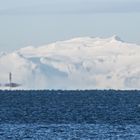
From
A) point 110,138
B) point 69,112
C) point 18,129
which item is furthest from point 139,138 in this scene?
point 69,112

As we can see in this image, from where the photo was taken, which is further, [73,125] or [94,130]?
[73,125]

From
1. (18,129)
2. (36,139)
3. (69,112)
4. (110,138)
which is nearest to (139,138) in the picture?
(110,138)

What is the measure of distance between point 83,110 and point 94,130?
69.0 ft

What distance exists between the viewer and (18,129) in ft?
159

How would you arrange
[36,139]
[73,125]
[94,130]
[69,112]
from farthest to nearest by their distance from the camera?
[69,112], [73,125], [94,130], [36,139]

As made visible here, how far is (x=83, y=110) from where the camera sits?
226ft

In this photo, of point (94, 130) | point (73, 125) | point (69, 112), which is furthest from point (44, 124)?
point (69, 112)

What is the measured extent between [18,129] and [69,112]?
17908mm

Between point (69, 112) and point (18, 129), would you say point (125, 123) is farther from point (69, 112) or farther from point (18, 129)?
point (69, 112)

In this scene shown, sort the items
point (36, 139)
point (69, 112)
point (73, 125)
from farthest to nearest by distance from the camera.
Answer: point (69, 112)
point (73, 125)
point (36, 139)

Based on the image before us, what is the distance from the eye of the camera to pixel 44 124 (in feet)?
172

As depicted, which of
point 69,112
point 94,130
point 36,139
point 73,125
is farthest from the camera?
point 69,112

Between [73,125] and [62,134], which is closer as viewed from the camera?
[62,134]

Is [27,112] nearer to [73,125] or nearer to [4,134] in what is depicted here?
[73,125]
